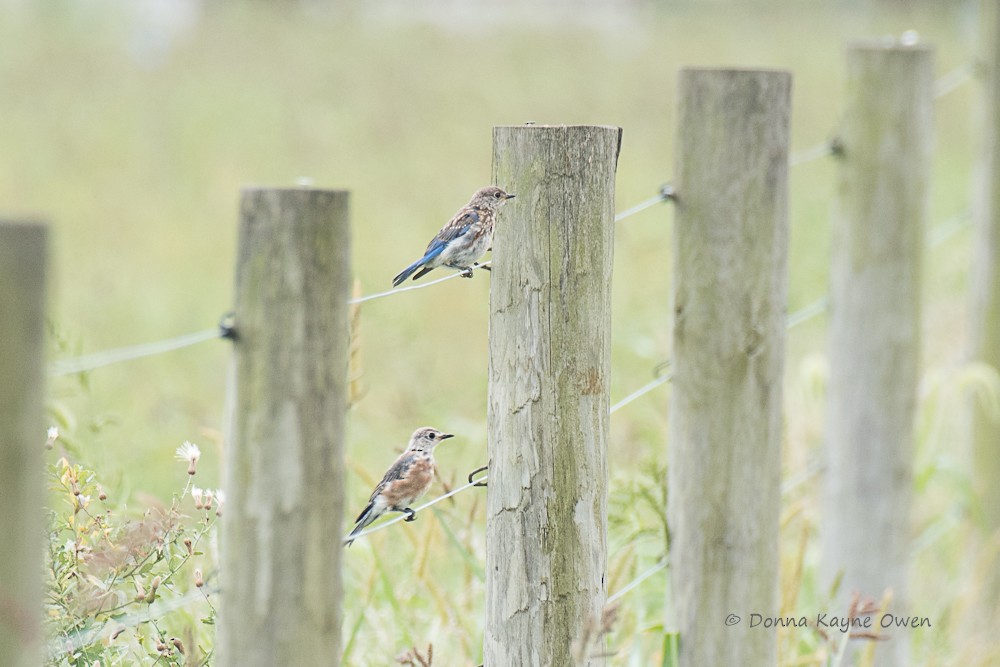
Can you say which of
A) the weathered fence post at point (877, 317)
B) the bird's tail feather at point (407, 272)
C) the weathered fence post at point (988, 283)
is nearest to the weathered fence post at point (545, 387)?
the bird's tail feather at point (407, 272)

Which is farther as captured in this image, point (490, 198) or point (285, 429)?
point (490, 198)

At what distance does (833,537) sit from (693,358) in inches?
37.3

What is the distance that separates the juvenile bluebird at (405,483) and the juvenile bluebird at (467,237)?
248 millimetres

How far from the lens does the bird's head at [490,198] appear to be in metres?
1.69

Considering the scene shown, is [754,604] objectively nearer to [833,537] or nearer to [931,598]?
[833,537]

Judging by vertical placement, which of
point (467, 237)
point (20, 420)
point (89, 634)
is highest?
point (467, 237)

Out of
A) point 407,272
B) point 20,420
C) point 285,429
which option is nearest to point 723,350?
point 407,272

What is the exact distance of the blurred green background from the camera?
3514mm

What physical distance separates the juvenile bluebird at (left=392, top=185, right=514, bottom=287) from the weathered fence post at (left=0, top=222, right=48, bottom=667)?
26.9 inches

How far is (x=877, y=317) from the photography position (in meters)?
2.81

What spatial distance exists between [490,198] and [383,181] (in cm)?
834

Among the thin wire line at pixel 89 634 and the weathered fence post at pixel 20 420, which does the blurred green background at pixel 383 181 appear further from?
the thin wire line at pixel 89 634

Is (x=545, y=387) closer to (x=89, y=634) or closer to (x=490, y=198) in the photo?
(x=490, y=198)

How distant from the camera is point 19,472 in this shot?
105cm
